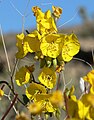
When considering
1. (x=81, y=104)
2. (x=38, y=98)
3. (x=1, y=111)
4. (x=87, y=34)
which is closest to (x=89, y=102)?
(x=81, y=104)

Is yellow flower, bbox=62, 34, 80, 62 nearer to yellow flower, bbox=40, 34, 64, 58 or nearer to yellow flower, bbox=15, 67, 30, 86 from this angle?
yellow flower, bbox=40, 34, 64, 58

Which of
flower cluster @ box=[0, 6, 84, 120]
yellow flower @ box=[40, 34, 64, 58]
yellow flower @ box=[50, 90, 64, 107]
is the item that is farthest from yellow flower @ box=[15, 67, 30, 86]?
yellow flower @ box=[50, 90, 64, 107]

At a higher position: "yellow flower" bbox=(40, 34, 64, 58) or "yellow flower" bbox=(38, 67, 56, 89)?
"yellow flower" bbox=(40, 34, 64, 58)

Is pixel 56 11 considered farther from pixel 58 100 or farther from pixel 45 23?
pixel 58 100

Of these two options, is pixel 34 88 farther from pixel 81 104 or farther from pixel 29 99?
pixel 81 104

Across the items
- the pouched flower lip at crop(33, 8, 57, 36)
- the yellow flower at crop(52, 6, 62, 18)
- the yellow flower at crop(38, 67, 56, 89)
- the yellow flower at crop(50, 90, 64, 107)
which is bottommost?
the yellow flower at crop(38, 67, 56, 89)

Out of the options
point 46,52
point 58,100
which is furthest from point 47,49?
point 58,100
